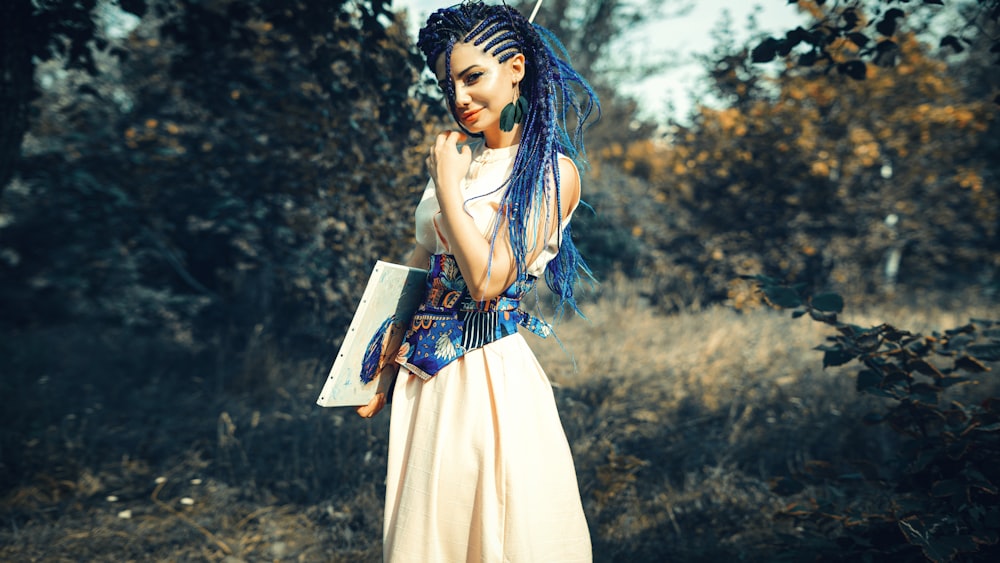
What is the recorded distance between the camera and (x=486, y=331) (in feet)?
5.41

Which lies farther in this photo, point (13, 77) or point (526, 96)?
point (13, 77)

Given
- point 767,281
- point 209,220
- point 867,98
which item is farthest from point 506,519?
point 867,98

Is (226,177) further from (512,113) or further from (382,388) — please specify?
(512,113)

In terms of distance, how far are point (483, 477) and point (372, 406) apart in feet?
1.37

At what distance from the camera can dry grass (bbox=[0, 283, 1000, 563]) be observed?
2.88m

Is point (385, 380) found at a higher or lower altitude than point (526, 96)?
lower

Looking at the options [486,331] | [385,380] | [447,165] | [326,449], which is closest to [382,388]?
[385,380]

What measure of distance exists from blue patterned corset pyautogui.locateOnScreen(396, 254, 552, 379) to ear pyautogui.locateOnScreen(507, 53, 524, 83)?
0.46 metres

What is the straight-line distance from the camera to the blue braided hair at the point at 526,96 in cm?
159

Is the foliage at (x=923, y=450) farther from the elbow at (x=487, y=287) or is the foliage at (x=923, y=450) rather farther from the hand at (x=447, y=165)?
the hand at (x=447, y=165)

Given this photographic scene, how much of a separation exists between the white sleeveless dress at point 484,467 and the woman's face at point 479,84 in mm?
126

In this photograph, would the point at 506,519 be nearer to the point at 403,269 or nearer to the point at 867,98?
the point at 403,269

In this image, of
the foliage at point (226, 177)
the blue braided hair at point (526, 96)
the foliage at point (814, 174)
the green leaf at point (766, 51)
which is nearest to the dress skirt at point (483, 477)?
the blue braided hair at point (526, 96)

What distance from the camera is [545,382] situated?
68.5 inches
